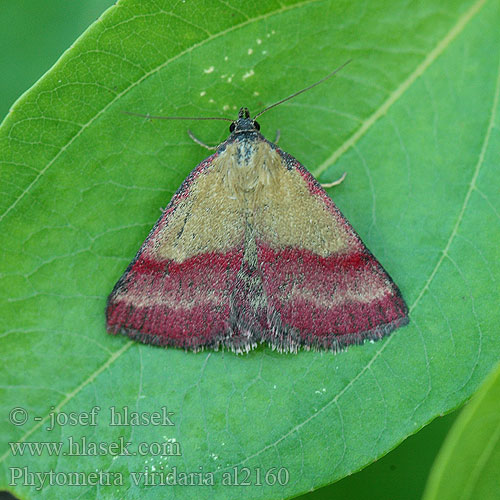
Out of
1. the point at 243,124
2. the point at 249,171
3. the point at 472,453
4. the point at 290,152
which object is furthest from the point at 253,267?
the point at 472,453

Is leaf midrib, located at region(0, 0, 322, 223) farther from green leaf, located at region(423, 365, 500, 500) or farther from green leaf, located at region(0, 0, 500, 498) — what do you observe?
green leaf, located at region(423, 365, 500, 500)

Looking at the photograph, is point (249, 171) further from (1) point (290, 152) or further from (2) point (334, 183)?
(2) point (334, 183)

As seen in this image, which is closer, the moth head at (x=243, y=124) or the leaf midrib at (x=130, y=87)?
the leaf midrib at (x=130, y=87)

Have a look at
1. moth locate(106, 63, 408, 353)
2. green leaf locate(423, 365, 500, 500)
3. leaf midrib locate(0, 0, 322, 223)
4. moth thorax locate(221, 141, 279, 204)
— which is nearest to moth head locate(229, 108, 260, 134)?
moth locate(106, 63, 408, 353)

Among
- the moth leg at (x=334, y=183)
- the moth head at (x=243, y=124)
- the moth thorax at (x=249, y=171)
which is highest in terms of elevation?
the moth head at (x=243, y=124)

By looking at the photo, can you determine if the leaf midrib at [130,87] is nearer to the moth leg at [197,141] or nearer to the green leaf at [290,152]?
the green leaf at [290,152]

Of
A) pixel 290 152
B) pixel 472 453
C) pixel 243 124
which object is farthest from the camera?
pixel 290 152

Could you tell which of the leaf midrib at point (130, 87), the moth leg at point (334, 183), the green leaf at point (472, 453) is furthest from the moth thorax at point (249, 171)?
the green leaf at point (472, 453)
